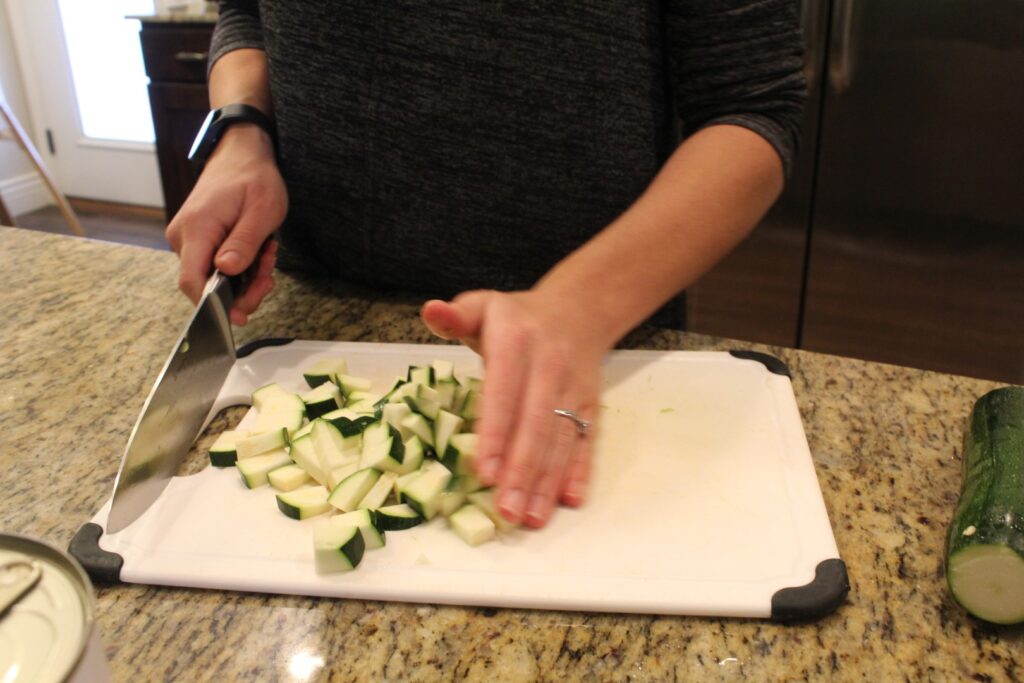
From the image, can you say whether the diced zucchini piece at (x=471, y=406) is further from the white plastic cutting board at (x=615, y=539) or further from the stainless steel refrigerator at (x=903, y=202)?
the stainless steel refrigerator at (x=903, y=202)

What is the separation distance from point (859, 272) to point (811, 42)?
0.58m

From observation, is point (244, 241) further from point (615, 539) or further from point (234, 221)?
point (615, 539)

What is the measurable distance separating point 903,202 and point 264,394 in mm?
1681

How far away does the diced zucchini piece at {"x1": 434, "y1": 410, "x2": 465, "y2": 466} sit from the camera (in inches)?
36.2

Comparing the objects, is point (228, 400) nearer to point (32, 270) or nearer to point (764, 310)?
point (32, 270)

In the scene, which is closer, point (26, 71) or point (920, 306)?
point (920, 306)

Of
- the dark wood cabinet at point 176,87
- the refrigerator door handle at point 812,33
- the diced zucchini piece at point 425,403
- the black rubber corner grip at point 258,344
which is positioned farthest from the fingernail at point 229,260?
the dark wood cabinet at point 176,87

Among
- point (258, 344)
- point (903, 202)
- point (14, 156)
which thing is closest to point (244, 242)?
point (258, 344)

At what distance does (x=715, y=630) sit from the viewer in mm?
735

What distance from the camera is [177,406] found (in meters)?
0.98

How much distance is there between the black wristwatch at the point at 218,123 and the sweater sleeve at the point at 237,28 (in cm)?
16

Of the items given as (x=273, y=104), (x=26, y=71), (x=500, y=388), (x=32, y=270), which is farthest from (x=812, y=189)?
(x=26, y=71)

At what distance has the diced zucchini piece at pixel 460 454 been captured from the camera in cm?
88

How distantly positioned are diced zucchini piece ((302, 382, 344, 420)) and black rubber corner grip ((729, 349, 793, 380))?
1.68 feet
